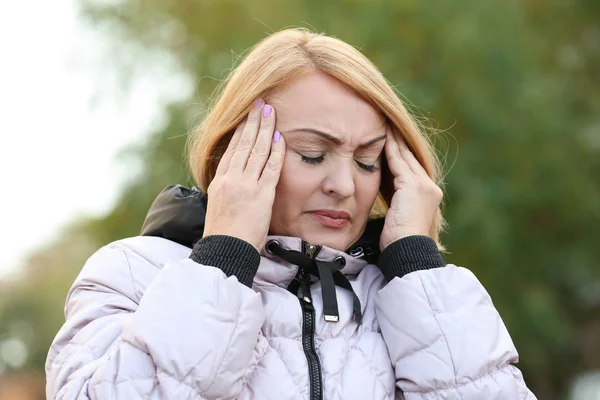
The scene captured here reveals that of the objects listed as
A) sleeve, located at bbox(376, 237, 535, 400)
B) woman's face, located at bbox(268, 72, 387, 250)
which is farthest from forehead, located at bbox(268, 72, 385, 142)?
sleeve, located at bbox(376, 237, 535, 400)

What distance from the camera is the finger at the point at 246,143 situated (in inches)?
95.0

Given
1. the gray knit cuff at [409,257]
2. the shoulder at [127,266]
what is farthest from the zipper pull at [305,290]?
the shoulder at [127,266]

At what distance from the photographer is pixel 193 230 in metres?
2.46

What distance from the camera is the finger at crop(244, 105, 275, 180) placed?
239 cm

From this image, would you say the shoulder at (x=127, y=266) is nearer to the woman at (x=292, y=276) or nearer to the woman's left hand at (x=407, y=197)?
the woman at (x=292, y=276)

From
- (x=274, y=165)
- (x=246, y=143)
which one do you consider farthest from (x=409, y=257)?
(x=246, y=143)

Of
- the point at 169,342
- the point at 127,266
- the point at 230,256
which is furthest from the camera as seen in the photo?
the point at 127,266

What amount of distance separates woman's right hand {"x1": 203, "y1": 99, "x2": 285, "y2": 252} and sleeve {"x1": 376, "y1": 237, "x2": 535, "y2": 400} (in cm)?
42

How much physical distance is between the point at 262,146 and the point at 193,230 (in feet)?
1.05

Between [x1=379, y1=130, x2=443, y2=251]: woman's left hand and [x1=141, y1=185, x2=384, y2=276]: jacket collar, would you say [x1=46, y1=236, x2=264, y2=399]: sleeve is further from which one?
[x1=379, y1=130, x2=443, y2=251]: woman's left hand

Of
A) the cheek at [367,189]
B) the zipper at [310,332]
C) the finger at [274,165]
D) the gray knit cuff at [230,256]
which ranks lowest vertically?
the zipper at [310,332]

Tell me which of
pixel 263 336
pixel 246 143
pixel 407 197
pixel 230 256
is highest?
pixel 246 143

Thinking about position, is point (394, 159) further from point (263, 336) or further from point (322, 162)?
point (263, 336)

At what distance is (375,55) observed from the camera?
8055 mm
